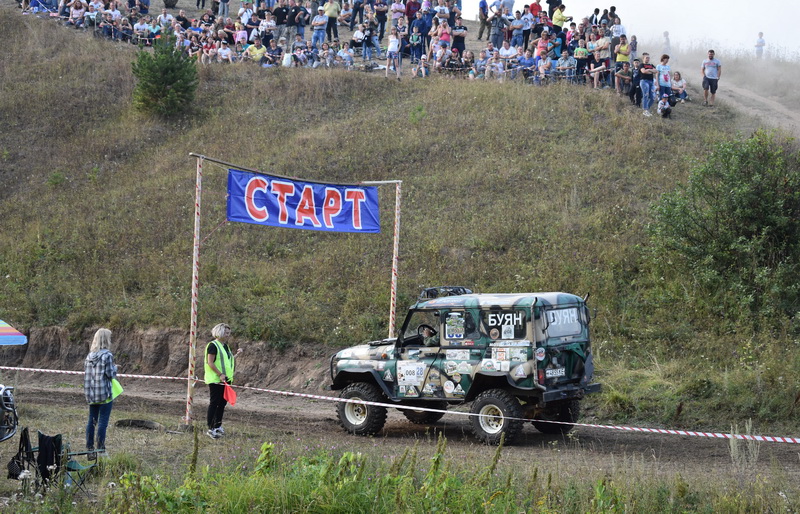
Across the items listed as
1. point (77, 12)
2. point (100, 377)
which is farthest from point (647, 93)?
point (77, 12)

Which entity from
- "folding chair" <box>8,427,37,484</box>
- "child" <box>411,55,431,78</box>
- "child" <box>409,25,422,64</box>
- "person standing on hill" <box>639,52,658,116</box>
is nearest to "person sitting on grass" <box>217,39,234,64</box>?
"child" <box>409,25,422,64</box>

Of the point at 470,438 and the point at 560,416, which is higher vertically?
the point at 560,416

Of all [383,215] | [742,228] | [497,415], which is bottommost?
[497,415]

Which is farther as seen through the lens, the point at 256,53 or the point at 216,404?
the point at 256,53

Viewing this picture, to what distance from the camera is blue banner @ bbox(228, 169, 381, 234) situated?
14898 mm

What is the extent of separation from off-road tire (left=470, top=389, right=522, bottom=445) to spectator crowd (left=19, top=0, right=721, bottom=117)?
1881 cm

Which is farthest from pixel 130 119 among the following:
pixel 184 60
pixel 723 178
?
pixel 723 178

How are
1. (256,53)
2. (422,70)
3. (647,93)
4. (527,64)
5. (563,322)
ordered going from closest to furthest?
1. (563,322)
2. (647,93)
3. (527,64)
4. (422,70)
5. (256,53)

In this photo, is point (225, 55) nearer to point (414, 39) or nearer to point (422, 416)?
point (414, 39)

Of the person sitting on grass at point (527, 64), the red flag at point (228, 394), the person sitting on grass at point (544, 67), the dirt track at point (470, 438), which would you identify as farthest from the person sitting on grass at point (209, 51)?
the red flag at point (228, 394)

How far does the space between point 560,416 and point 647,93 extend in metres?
18.0

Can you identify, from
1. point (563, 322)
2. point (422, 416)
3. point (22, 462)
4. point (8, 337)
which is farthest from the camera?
point (422, 416)

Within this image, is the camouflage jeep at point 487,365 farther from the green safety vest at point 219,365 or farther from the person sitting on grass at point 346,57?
the person sitting on grass at point 346,57

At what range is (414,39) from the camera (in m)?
34.8
